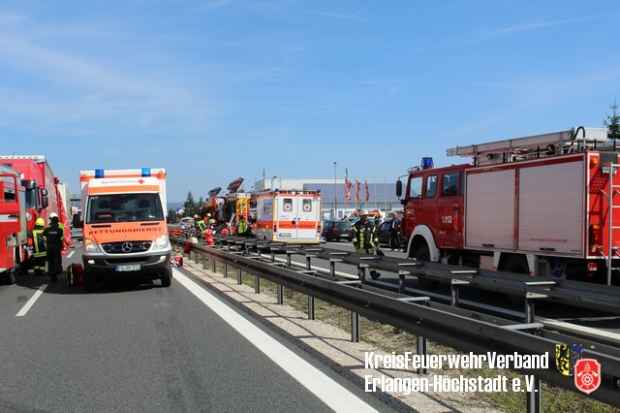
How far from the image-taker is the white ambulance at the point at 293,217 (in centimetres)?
2897

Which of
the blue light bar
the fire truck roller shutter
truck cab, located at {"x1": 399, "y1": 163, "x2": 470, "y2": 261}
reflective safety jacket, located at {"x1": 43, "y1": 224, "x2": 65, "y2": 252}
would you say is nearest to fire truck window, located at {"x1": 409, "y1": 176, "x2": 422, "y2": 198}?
truck cab, located at {"x1": 399, "y1": 163, "x2": 470, "y2": 261}

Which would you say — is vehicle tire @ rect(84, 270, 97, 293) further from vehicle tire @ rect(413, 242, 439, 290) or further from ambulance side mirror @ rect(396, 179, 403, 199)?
ambulance side mirror @ rect(396, 179, 403, 199)

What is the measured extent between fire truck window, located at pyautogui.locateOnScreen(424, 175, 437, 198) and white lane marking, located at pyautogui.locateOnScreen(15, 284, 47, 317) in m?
8.46

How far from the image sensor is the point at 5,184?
1574 centimetres

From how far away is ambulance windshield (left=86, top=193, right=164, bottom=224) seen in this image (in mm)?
14680

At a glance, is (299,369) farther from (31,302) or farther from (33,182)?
(33,182)

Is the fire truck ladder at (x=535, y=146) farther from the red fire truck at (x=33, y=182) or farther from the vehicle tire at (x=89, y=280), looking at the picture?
the red fire truck at (x=33, y=182)

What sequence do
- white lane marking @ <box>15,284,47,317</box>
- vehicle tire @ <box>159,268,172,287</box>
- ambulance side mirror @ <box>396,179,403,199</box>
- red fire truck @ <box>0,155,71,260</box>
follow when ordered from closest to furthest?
Result: white lane marking @ <box>15,284,47,317</box>
vehicle tire @ <box>159,268,172,287</box>
ambulance side mirror @ <box>396,179,403,199</box>
red fire truck @ <box>0,155,71,260</box>

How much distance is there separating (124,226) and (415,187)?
6606 millimetres

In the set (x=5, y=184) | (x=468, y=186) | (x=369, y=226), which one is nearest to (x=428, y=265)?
(x=468, y=186)

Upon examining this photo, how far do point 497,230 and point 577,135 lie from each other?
238 centimetres

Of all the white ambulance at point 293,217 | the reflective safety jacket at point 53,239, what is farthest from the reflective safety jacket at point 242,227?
the reflective safety jacket at point 53,239

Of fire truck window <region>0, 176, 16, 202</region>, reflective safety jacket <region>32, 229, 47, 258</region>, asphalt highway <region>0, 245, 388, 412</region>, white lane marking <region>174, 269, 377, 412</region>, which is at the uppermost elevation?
fire truck window <region>0, 176, 16, 202</region>

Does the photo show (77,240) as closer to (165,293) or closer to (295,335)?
(165,293)
